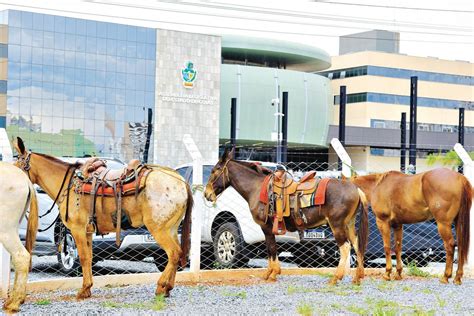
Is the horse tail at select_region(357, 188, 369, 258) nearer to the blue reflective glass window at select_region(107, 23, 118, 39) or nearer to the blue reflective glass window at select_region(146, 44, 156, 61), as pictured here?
the blue reflective glass window at select_region(107, 23, 118, 39)

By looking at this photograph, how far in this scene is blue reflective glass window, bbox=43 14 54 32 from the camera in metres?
60.9

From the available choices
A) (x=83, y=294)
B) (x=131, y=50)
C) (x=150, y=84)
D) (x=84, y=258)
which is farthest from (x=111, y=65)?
(x=83, y=294)

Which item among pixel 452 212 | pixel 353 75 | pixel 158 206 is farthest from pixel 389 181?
pixel 353 75

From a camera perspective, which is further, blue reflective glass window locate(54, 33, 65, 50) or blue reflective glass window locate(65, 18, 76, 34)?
blue reflective glass window locate(65, 18, 76, 34)

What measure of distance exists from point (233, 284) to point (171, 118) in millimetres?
55662

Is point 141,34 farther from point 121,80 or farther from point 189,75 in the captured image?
point 189,75

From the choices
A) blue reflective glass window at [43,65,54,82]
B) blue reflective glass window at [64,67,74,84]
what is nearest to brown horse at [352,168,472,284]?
blue reflective glass window at [43,65,54,82]

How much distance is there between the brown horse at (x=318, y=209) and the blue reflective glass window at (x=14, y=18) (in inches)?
2015

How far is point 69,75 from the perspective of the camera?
2443 inches

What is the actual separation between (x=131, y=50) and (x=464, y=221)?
5534 centimetres

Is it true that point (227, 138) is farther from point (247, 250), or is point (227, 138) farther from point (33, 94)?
point (247, 250)

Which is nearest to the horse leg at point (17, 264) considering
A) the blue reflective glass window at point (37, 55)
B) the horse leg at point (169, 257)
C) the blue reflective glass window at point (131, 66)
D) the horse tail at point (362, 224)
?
the horse leg at point (169, 257)

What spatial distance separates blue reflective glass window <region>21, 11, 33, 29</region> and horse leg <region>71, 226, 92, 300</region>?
174ft

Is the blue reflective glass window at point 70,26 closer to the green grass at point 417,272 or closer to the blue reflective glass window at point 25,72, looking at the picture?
the blue reflective glass window at point 25,72
